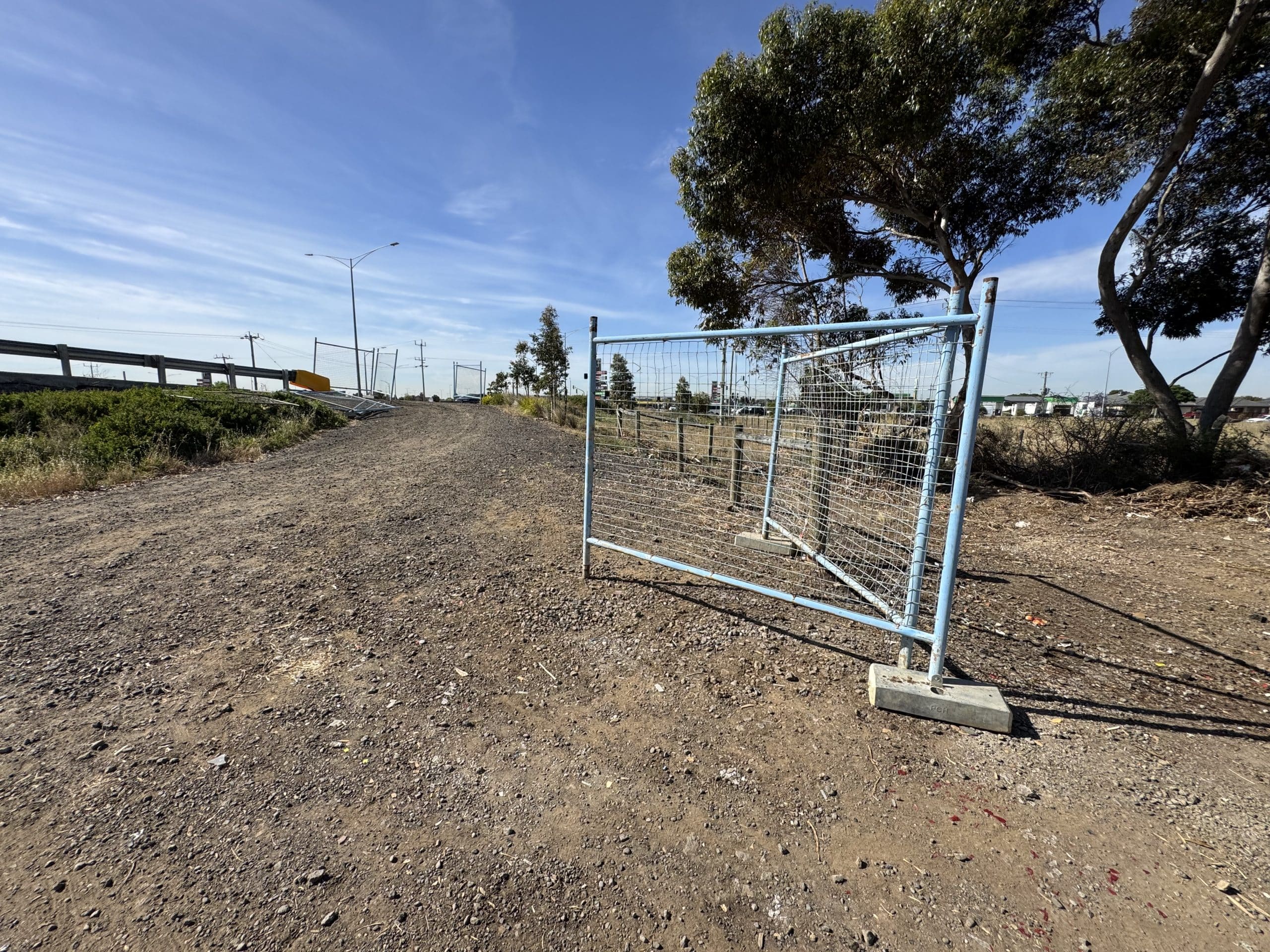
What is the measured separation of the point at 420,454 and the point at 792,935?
9.47m

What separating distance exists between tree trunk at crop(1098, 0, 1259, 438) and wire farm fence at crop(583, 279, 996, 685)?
3.66 meters

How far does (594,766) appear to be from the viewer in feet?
6.10

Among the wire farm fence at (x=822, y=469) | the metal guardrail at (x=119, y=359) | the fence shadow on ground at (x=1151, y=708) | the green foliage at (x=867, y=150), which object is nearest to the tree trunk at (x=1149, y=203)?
the green foliage at (x=867, y=150)

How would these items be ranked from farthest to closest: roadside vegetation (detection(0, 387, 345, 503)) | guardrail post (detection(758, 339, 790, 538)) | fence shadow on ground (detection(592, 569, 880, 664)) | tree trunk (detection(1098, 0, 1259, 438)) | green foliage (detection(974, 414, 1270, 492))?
roadside vegetation (detection(0, 387, 345, 503)) → green foliage (detection(974, 414, 1270, 492)) → tree trunk (detection(1098, 0, 1259, 438)) → guardrail post (detection(758, 339, 790, 538)) → fence shadow on ground (detection(592, 569, 880, 664))

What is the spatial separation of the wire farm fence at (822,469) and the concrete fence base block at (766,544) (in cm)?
1

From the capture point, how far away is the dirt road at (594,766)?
1.32 m

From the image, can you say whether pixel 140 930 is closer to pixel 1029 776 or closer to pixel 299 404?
pixel 1029 776

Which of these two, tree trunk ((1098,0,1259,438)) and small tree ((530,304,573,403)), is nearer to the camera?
tree trunk ((1098,0,1259,438))

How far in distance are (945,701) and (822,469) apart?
→ 1821mm

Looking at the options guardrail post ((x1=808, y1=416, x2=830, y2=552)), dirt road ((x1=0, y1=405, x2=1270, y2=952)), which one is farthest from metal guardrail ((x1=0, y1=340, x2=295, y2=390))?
guardrail post ((x1=808, y1=416, x2=830, y2=552))

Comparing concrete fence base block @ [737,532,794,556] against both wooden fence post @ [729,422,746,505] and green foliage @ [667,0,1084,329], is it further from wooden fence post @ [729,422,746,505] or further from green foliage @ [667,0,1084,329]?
green foliage @ [667,0,1084,329]

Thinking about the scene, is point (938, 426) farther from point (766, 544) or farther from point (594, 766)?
point (766, 544)

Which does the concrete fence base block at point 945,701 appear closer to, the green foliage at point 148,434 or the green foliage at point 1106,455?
the green foliage at point 1106,455

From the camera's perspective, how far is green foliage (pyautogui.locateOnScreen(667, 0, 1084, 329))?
5520mm
